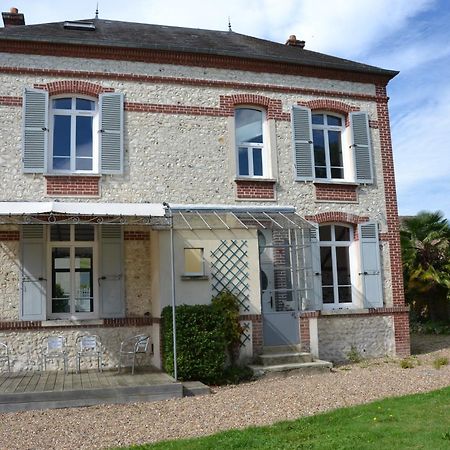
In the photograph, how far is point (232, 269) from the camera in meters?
11.1

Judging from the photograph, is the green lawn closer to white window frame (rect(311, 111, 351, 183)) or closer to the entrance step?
the entrance step

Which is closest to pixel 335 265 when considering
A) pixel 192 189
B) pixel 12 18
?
pixel 192 189

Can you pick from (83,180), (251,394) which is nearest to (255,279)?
(251,394)

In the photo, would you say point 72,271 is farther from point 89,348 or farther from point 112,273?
point 89,348

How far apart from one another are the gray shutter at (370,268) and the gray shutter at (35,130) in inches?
274

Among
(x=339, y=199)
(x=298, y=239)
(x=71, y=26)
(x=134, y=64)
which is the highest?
(x=71, y=26)

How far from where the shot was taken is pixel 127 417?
772cm

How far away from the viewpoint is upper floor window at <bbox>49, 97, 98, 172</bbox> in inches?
458

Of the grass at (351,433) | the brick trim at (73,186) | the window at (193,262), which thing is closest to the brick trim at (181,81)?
the brick trim at (73,186)

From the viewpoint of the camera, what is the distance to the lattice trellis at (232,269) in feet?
36.1

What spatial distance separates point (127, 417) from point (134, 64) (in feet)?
24.4

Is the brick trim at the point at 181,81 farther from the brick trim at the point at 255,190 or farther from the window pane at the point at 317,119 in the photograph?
the brick trim at the point at 255,190

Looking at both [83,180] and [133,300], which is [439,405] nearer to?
[133,300]

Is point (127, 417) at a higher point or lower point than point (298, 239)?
lower
